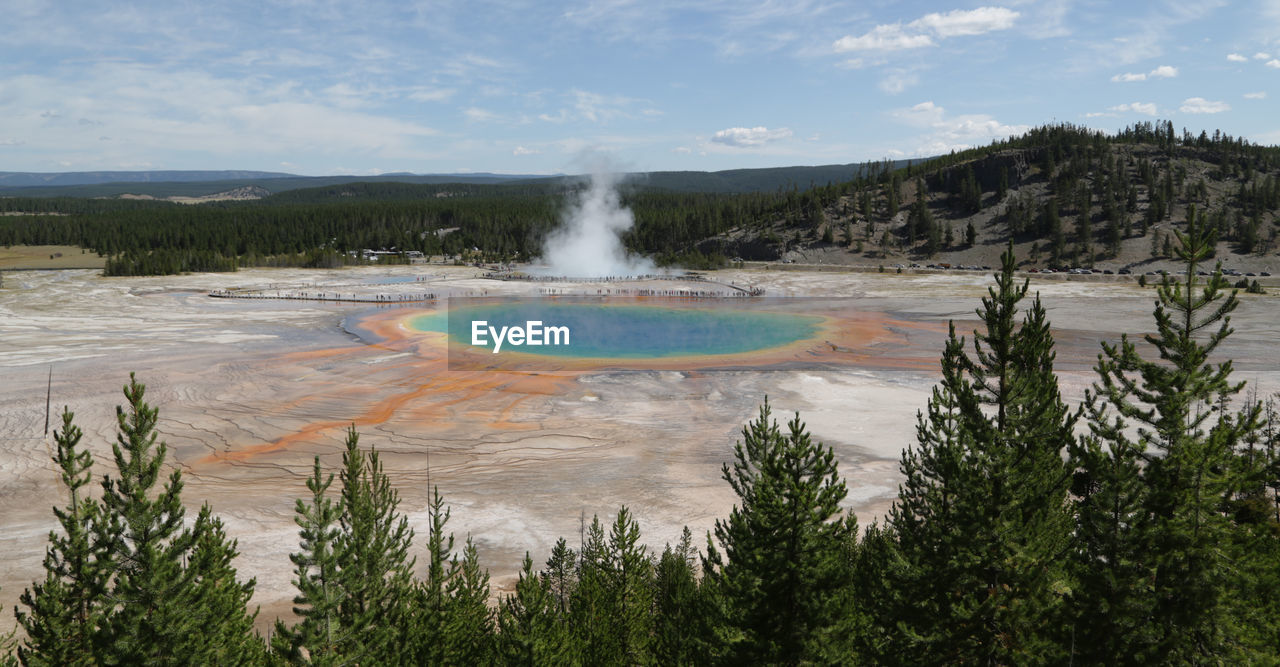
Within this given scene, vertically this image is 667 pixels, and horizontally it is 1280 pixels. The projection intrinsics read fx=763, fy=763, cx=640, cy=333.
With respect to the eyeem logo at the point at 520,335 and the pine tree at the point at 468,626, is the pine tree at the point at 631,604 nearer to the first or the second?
the pine tree at the point at 468,626

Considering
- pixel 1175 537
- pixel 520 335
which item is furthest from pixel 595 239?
pixel 1175 537

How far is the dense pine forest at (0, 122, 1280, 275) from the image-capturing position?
13088 centimetres

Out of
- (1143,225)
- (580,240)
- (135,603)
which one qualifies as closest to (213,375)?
(135,603)

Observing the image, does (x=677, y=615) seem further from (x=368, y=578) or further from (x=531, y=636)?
(x=368, y=578)

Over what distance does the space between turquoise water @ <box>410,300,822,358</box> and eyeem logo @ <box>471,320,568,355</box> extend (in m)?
0.65

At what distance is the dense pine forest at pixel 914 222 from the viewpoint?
131 metres

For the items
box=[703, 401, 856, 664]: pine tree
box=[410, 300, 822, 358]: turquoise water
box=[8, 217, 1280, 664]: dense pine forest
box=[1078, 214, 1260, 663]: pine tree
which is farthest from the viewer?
box=[410, 300, 822, 358]: turquoise water

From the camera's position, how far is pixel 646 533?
26.3 metres

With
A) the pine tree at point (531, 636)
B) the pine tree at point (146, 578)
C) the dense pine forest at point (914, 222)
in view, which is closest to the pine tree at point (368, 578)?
the pine tree at point (531, 636)

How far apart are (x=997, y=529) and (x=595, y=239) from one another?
142m

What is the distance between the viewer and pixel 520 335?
218ft

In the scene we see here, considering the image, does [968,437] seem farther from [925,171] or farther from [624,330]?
[925,171]

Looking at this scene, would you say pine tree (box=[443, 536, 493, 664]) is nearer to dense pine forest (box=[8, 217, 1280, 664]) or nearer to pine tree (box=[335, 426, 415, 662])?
dense pine forest (box=[8, 217, 1280, 664])

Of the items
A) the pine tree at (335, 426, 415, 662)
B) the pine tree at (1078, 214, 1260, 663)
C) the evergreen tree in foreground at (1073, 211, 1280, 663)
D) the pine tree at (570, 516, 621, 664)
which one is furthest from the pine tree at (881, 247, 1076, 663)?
the pine tree at (335, 426, 415, 662)
